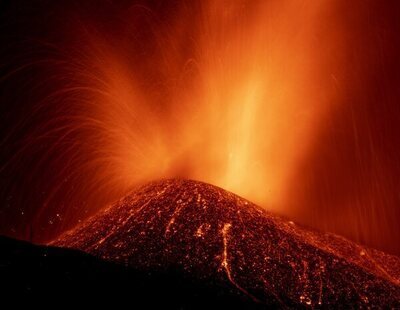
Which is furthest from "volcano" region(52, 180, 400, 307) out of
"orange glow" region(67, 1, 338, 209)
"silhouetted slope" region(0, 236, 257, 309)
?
"orange glow" region(67, 1, 338, 209)

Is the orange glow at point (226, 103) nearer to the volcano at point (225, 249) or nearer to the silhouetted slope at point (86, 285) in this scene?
the volcano at point (225, 249)

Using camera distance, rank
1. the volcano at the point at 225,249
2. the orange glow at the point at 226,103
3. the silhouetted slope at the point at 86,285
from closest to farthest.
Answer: the silhouetted slope at the point at 86,285 → the volcano at the point at 225,249 → the orange glow at the point at 226,103

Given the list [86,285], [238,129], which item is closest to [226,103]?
[238,129]

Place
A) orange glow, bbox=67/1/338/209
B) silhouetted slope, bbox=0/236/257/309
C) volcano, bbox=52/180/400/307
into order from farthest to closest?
orange glow, bbox=67/1/338/209 < volcano, bbox=52/180/400/307 < silhouetted slope, bbox=0/236/257/309

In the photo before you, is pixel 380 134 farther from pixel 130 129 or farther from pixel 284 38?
pixel 130 129

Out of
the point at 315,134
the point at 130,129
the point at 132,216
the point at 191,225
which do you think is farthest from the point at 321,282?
the point at 130,129

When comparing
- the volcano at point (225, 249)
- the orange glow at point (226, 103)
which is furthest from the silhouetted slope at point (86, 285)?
the orange glow at point (226, 103)

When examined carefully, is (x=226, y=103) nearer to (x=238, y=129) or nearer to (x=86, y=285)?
(x=238, y=129)

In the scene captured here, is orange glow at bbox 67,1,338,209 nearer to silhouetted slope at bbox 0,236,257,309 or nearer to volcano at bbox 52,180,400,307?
volcano at bbox 52,180,400,307
